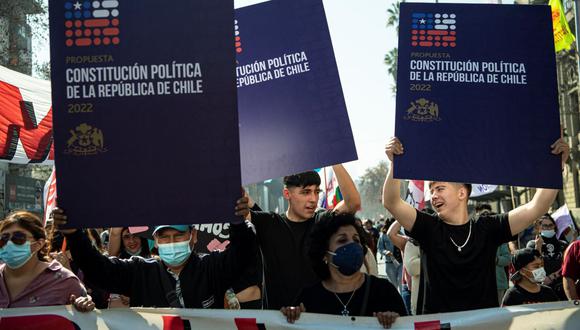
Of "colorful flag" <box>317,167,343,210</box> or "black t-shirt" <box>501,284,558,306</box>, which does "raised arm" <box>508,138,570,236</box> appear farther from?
"colorful flag" <box>317,167,343,210</box>

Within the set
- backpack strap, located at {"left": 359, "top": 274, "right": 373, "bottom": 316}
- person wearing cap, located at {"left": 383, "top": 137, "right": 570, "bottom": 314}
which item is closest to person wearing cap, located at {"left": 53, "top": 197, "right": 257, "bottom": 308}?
backpack strap, located at {"left": 359, "top": 274, "right": 373, "bottom": 316}

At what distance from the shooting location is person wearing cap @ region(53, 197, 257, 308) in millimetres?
4379

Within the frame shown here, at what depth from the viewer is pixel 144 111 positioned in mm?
4258

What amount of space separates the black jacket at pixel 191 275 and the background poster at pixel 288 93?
0.97 meters

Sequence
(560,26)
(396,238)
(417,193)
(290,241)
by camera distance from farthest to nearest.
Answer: (417,193), (560,26), (396,238), (290,241)

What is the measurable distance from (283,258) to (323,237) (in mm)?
555

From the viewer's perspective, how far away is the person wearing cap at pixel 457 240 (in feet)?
15.1

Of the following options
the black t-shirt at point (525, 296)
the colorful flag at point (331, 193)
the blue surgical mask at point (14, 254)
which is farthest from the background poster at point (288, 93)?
the colorful flag at point (331, 193)

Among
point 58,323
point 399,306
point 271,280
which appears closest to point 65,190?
point 58,323

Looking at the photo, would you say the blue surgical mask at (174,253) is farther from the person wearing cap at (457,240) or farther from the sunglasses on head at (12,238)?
the person wearing cap at (457,240)

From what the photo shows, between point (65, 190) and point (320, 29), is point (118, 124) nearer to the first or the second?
point (65, 190)

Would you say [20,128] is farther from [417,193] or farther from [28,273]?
[417,193]

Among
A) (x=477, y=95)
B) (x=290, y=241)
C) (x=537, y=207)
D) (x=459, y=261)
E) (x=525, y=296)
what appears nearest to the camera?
(x=459, y=261)

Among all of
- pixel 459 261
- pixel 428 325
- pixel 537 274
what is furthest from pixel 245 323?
pixel 537 274
